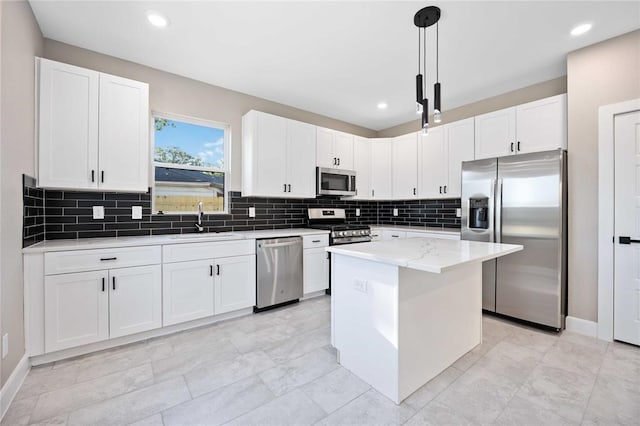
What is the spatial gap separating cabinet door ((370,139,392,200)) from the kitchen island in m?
2.55

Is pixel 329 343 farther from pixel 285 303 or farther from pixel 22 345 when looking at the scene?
pixel 22 345

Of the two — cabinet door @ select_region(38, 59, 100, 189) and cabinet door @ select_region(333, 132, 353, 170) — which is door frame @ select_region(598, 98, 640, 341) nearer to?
cabinet door @ select_region(333, 132, 353, 170)

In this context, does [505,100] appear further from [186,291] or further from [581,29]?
[186,291]

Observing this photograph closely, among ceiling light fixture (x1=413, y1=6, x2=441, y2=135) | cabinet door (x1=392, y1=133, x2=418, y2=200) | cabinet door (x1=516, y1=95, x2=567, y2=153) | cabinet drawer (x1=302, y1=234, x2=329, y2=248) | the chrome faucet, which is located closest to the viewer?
ceiling light fixture (x1=413, y1=6, x2=441, y2=135)

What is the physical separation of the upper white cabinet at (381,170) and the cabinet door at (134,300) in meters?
3.41

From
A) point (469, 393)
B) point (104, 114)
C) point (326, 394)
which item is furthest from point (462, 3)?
point (104, 114)

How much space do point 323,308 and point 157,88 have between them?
3.14 meters

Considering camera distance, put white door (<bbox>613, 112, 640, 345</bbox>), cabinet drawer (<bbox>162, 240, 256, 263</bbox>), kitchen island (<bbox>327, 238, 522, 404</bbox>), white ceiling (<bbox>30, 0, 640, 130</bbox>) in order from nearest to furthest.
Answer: kitchen island (<bbox>327, 238, 522, 404</bbox>), white ceiling (<bbox>30, 0, 640, 130</bbox>), white door (<bbox>613, 112, 640, 345</bbox>), cabinet drawer (<bbox>162, 240, 256, 263</bbox>)

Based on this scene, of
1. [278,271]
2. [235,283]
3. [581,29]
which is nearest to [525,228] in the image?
[581,29]

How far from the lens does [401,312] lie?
170 cm

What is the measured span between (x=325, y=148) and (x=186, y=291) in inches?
105

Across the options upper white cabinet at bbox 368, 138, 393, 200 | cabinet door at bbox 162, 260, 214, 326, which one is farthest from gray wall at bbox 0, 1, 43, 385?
upper white cabinet at bbox 368, 138, 393, 200

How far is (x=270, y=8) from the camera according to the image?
2.12 meters

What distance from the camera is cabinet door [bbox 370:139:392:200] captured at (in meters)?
4.65
